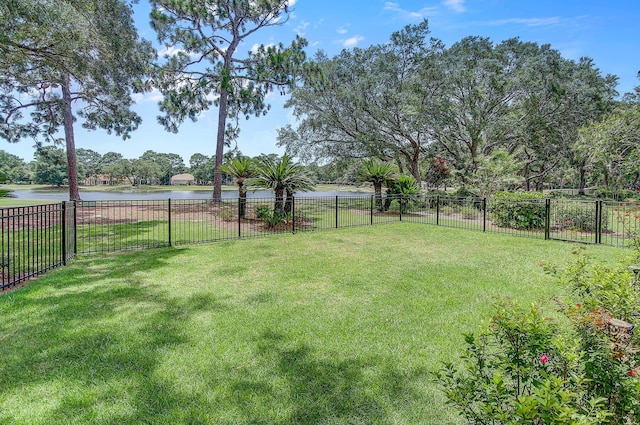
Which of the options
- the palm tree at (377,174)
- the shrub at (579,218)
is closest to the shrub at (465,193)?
the palm tree at (377,174)

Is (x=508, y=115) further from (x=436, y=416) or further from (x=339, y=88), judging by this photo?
(x=436, y=416)

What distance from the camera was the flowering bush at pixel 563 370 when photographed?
1155 millimetres

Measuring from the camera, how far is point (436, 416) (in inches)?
83.0

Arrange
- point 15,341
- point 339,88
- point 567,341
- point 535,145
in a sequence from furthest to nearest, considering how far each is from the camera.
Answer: point 535,145, point 339,88, point 15,341, point 567,341

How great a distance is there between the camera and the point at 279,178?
1021 centimetres

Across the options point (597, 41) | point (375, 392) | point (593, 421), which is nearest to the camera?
point (593, 421)

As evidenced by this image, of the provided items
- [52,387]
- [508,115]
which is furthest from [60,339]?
[508,115]

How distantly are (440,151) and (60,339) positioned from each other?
22.6 metres

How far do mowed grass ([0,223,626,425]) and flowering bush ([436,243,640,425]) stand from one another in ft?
2.83

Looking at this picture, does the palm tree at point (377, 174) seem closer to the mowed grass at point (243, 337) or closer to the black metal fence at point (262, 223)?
the black metal fence at point (262, 223)

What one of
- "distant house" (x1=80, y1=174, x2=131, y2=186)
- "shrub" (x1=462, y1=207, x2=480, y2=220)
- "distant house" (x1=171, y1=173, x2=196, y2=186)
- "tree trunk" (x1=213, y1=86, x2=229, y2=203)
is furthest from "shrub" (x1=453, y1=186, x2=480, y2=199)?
"distant house" (x1=80, y1=174, x2=131, y2=186)

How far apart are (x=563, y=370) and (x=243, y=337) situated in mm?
2609

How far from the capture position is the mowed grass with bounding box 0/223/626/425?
2174 mm

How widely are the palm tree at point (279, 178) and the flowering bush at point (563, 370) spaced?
8658mm
